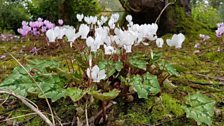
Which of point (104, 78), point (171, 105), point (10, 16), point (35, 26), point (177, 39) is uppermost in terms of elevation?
point (177, 39)

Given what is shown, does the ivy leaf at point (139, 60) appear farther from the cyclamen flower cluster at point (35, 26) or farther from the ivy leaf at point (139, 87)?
the cyclamen flower cluster at point (35, 26)

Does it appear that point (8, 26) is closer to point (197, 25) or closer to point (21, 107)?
point (197, 25)

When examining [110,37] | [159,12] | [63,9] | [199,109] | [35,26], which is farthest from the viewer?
[63,9]

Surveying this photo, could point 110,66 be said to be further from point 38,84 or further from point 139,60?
point 38,84

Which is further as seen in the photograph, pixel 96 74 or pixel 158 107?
pixel 158 107

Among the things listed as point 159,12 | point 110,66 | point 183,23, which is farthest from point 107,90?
point 183,23

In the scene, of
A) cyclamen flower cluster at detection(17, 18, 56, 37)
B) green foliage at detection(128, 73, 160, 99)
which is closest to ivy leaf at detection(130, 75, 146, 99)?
green foliage at detection(128, 73, 160, 99)

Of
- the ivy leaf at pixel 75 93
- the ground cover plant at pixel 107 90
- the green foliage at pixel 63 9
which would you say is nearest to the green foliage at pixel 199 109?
the ground cover plant at pixel 107 90

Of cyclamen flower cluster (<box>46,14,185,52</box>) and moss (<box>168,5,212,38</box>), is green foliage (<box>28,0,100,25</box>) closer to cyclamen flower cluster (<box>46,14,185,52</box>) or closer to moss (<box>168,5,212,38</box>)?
moss (<box>168,5,212,38</box>)
